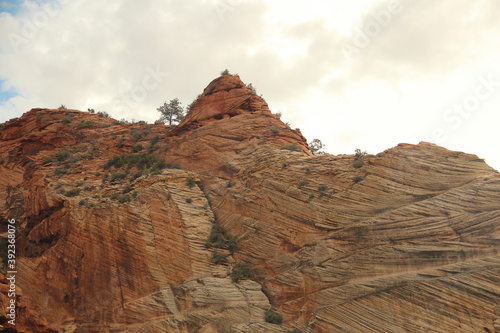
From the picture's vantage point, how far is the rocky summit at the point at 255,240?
1655 centimetres

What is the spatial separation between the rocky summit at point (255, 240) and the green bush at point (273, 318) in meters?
0.06

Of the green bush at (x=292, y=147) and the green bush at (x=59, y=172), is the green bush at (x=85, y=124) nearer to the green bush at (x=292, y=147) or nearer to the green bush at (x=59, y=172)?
the green bush at (x=59, y=172)

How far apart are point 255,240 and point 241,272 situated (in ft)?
6.06

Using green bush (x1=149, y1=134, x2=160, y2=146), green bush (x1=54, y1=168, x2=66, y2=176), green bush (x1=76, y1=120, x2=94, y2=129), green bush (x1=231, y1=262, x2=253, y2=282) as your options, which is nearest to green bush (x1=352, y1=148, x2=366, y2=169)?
green bush (x1=231, y1=262, x2=253, y2=282)

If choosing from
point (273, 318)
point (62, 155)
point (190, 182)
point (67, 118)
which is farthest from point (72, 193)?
point (273, 318)

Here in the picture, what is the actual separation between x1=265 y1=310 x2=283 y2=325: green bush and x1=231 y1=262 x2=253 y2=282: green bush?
2.34 meters

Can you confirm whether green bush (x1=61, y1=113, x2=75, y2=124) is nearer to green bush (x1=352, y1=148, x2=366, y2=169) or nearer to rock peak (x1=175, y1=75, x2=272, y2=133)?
rock peak (x1=175, y1=75, x2=272, y2=133)

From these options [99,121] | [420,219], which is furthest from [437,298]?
[99,121]

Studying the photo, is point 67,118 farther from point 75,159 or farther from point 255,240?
point 255,240

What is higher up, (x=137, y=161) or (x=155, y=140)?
(x=155, y=140)

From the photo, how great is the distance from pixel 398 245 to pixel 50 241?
18.9 meters

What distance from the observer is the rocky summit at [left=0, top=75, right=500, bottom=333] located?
1655cm

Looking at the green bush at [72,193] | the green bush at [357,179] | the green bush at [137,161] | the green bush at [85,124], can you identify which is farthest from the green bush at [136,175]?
the green bush at [357,179]

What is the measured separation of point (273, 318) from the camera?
1864 cm
